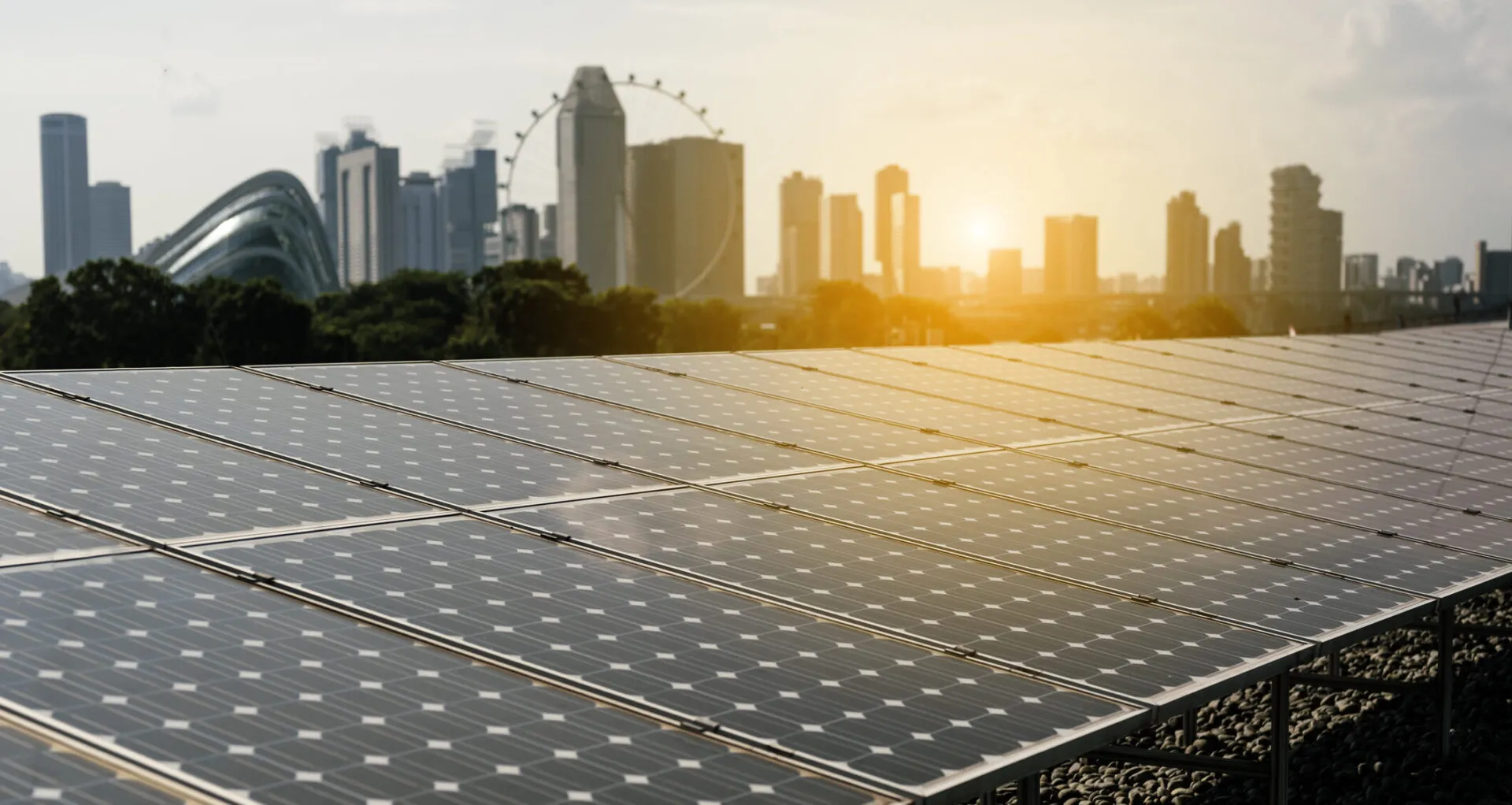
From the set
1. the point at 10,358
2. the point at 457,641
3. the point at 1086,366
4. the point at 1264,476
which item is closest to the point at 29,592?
the point at 457,641

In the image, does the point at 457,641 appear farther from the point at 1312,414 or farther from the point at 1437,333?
the point at 1437,333

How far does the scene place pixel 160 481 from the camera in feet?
40.7

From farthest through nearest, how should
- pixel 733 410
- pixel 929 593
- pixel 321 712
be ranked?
1. pixel 733 410
2. pixel 929 593
3. pixel 321 712

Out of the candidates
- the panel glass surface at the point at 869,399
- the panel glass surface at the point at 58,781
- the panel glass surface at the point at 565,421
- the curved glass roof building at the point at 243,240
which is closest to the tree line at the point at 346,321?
the curved glass roof building at the point at 243,240

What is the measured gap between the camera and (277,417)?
51.8 ft

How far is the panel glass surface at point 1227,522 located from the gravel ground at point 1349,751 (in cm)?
314

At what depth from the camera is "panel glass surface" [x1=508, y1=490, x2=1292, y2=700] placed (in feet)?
34.8

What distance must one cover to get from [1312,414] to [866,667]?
18.6 metres

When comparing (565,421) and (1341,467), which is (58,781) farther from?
(1341,467)

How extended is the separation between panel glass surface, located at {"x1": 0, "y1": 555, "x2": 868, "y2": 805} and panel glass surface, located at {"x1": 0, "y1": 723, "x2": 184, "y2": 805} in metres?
0.29

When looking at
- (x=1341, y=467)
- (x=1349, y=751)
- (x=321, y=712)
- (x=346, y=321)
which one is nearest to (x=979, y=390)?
(x=1341, y=467)

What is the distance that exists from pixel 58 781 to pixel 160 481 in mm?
6049

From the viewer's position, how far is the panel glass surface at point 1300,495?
55.4 ft

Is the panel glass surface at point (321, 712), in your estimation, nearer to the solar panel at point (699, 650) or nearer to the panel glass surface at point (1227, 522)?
the solar panel at point (699, 650)
